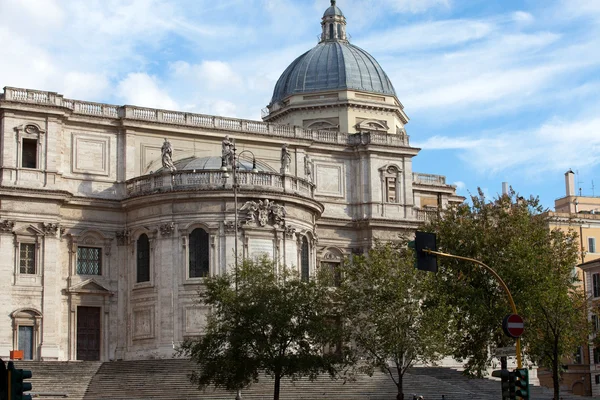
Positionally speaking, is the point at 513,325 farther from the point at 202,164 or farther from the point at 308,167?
the point at 308,167

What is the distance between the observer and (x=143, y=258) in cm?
6297

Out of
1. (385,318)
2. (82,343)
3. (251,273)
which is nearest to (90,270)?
(82,343)

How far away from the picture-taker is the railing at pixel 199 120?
6234 centimetres

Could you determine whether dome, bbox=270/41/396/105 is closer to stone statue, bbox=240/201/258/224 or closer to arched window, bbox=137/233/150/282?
stone statue, bbox=240/201/258/224

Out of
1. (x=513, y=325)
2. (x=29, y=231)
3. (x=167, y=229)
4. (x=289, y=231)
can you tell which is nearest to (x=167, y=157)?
(x=167, y=229)

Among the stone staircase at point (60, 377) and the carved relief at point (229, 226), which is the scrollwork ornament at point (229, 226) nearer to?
the carved relief at point (229, 226)

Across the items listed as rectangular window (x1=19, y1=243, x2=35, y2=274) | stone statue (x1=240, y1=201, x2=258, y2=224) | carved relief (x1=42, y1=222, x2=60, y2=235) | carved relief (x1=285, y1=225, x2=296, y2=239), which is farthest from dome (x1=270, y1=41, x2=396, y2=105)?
rectangular window (x1=19, y1=243, x2=35, y2=274)

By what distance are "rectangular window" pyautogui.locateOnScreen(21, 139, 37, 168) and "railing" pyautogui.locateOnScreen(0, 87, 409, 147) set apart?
254 centimetres

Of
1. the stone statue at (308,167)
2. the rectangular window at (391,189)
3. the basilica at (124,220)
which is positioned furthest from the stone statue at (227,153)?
the rectangular window at (391,189)

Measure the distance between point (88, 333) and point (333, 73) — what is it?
28684 mm

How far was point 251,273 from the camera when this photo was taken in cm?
4678

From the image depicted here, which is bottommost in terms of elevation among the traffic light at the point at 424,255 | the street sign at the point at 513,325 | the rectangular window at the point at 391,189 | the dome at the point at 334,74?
the street sign at the point at 513,325

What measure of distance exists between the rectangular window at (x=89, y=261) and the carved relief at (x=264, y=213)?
30.8 ft

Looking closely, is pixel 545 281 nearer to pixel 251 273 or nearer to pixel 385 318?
pixel 385 318
